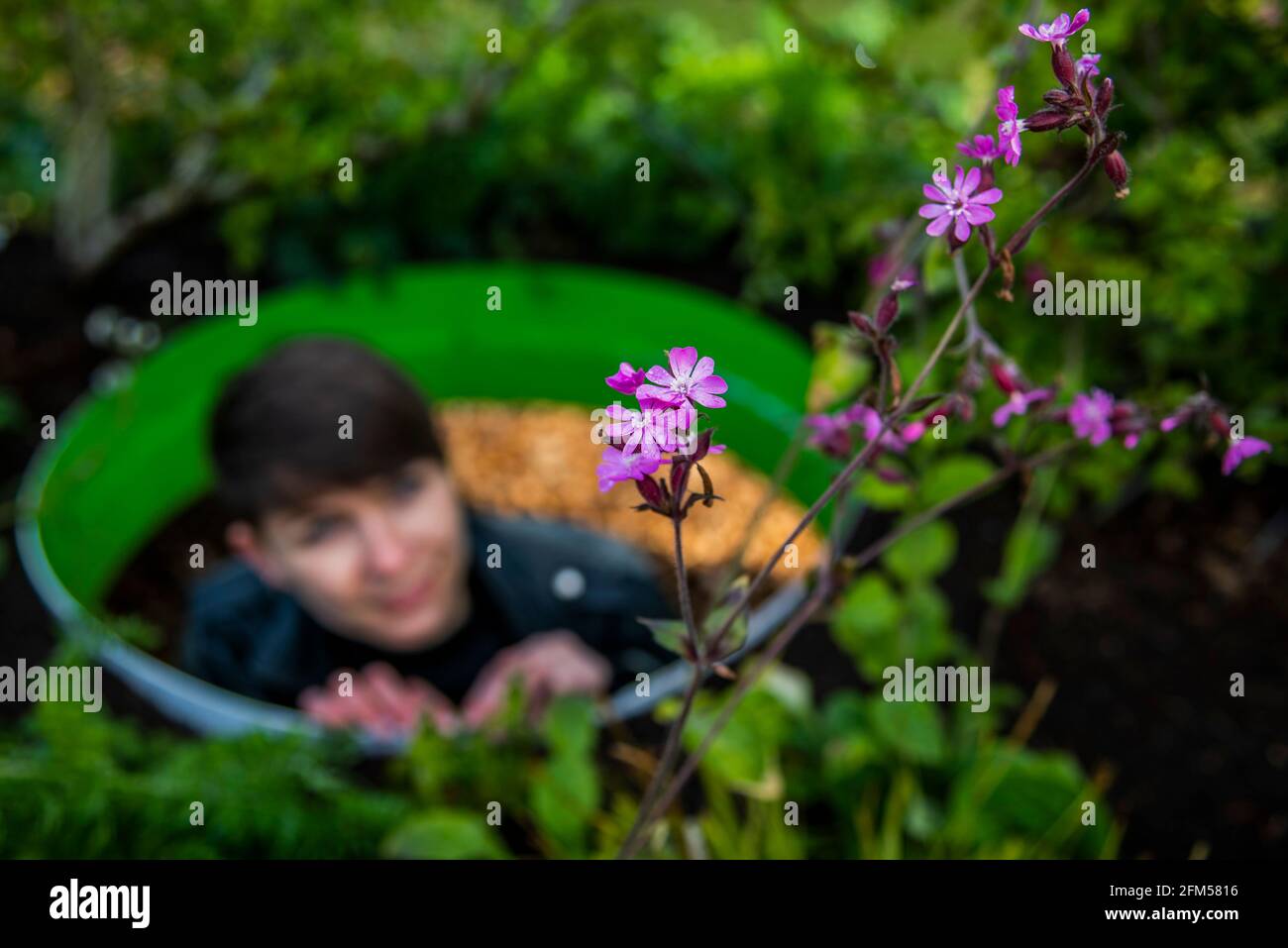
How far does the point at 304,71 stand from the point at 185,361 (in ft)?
3.01

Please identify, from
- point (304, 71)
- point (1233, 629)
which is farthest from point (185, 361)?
point (1233, 629)

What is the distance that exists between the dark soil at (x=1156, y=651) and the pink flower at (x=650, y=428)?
1.32 m

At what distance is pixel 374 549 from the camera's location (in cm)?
215

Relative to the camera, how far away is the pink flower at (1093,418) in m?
0.93

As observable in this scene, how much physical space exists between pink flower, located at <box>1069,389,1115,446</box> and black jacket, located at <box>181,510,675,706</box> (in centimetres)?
170

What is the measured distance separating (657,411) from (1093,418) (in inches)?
17.3

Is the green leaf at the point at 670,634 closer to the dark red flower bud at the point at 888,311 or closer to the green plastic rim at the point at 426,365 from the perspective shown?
the dark red flower bud at the point at 888,311

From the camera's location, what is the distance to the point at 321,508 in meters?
2.18

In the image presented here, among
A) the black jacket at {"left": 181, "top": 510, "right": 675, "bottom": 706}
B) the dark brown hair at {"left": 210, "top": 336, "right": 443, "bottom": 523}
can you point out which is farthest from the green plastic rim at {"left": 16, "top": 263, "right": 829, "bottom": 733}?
the dark brown hair at {"left": 210, "top": 336, "right": 443, "bottom": 523}

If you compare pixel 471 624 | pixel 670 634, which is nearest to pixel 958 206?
pixel 670 634

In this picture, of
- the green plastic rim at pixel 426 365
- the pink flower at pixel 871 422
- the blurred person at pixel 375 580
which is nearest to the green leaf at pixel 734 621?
the pink flower at pixel 871 422
